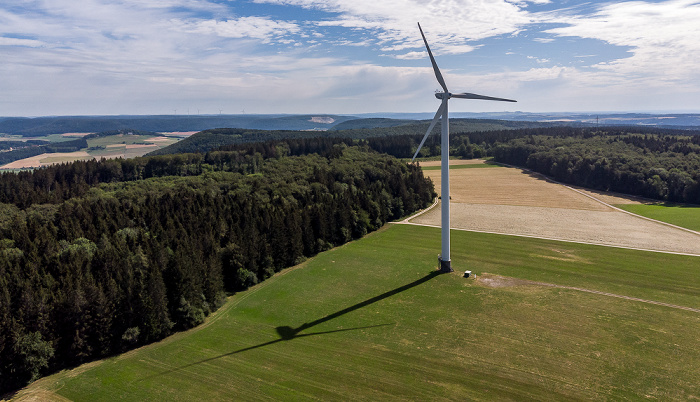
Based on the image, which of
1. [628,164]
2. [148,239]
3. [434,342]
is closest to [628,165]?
[628,164]

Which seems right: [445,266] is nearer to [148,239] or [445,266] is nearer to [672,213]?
[148,239]

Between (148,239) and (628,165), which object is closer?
(148,239)

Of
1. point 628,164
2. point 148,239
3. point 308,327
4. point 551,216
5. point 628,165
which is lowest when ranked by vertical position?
point 308,327

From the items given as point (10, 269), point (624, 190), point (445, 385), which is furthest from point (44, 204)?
point (624, 190)

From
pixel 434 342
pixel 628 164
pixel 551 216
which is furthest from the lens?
pixel 628 164

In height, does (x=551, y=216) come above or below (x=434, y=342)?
above

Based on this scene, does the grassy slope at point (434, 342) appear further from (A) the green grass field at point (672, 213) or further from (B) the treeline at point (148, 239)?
(A) the green grass field at point (672, 213)

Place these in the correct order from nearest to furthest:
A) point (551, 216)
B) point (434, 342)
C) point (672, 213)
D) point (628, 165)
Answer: point (434, 342), point (551, 216), point (672, 213), point (628, 165)
